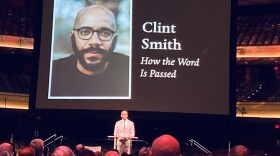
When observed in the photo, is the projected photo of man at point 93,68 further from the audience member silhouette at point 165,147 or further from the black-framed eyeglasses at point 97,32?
the audience member silhouette at point 165,147

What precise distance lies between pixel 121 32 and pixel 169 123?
19.2ft

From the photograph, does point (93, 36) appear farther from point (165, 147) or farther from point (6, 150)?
point (165, 147)

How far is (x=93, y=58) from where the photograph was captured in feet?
48.0

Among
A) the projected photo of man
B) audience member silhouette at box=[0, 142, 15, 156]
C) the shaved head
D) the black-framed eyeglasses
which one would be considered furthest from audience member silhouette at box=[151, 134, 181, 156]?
the shaved head

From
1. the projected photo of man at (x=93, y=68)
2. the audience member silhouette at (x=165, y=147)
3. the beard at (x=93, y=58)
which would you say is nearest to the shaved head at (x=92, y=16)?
the projected photo of man at (x=93, y=68)

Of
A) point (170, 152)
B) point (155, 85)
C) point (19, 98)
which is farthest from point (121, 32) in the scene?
point (170, 152)

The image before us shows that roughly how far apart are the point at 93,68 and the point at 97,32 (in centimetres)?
105

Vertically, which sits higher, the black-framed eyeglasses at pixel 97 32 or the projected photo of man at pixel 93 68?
the black-framed eyeglasses at pixel 97 32

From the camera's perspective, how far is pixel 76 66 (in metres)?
14.7

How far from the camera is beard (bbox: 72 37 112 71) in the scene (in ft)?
48.0

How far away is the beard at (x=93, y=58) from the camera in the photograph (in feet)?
48.0

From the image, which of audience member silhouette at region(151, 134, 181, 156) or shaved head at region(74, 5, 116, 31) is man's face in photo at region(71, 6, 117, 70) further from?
audience member silhouette at region(151, 134, 181, 156)

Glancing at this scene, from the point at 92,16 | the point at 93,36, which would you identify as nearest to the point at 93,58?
the point at 93,36

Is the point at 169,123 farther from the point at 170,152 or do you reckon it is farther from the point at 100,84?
the point at 170,152
